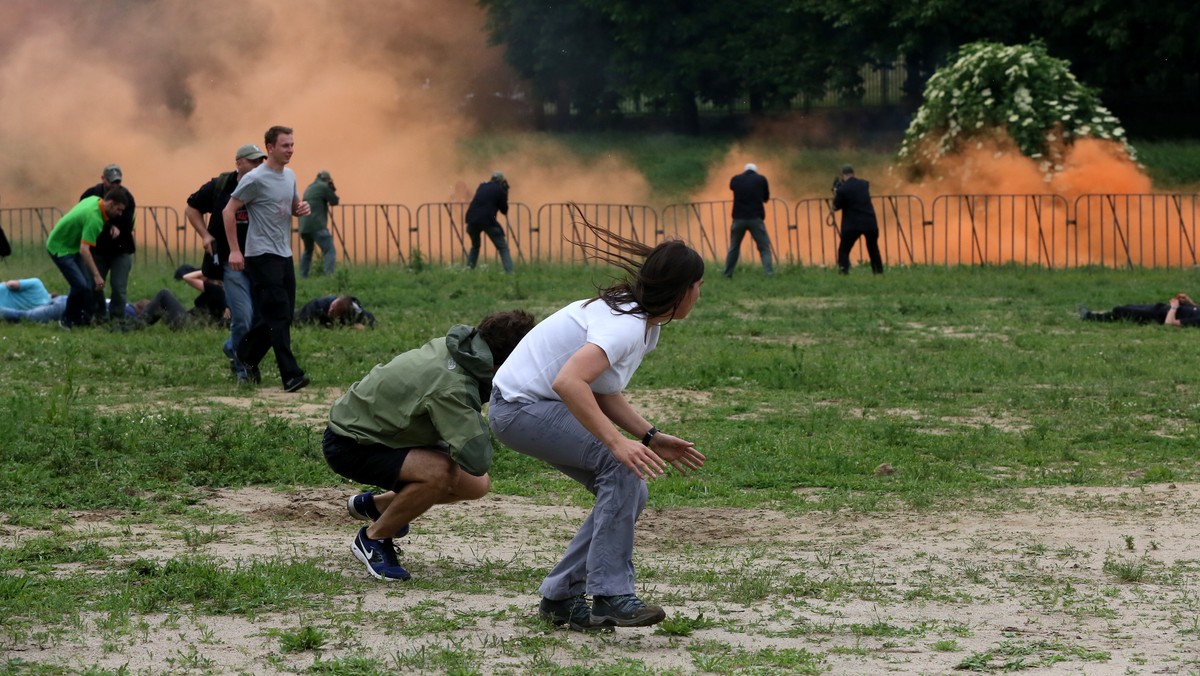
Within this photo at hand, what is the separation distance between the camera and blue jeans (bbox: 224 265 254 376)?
483 inches

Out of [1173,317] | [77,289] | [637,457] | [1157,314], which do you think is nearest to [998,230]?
[1157,314]

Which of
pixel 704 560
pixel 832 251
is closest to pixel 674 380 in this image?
pixel 704 560

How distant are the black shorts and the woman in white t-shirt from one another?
2.97 feet

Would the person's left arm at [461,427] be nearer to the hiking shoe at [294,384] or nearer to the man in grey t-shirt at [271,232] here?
the man in grey t-shirt at [271,232]

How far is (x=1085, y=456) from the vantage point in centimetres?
982

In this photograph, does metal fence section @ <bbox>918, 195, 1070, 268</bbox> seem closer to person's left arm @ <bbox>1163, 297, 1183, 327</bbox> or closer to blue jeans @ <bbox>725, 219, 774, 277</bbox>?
blue jeans @ <bbox>725, 219, 774, 277</bbox>

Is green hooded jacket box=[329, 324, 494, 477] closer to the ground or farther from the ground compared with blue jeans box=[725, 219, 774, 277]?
closer to the ground

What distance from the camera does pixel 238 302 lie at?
12.3 metres

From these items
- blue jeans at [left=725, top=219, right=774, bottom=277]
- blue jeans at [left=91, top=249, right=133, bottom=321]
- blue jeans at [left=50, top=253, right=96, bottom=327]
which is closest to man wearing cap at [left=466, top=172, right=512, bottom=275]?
blue jeans at [left=725, top=219, right=774, bottom=277]

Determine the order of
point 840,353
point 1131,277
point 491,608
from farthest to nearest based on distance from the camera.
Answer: point 1131,277
point 840,353
point 491,608

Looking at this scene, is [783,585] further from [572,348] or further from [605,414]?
[572,348]

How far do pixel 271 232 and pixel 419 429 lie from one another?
18.4ft

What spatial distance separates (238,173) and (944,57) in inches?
1211

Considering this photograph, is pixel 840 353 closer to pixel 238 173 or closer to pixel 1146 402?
pixel 1146 402
